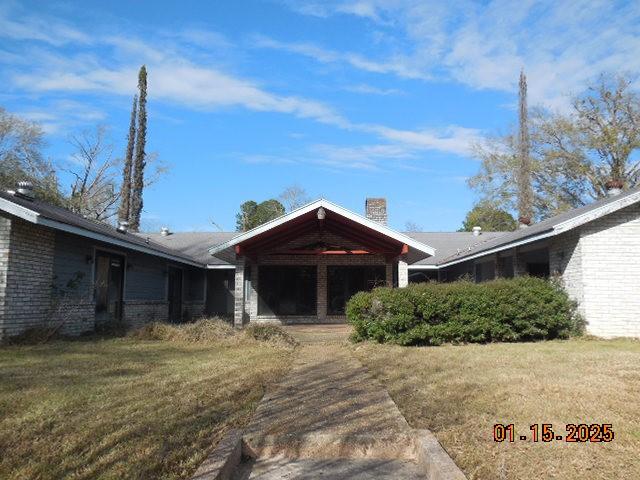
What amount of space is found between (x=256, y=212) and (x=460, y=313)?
43.3m

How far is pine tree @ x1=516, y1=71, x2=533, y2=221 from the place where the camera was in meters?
35.8

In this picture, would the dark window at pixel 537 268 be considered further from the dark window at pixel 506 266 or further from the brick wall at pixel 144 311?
the brick wall at pixel 144 311

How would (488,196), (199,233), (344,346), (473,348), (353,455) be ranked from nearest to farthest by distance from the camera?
(353,455) → (473,348) → (344,346) → (199,233) → (488,196)

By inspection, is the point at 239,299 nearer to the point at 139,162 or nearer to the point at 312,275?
the point at 312,275

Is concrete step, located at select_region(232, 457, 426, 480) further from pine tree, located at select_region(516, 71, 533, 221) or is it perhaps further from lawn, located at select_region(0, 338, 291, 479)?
pine tree, located at select_region(516, 71, 533, 221)

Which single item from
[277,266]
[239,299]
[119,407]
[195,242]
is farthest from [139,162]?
[119,407]

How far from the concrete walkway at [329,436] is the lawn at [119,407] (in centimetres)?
35

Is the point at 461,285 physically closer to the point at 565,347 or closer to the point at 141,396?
the point at 565,347

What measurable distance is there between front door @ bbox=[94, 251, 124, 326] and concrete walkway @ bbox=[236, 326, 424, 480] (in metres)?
9.66

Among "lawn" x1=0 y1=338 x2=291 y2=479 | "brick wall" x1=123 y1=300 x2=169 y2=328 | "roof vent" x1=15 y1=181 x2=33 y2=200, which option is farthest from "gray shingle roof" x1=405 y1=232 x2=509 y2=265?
"lawn" x1=0 y1=338 x2=291 y2=479

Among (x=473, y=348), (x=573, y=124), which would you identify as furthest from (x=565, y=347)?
→ (x=573, y=124)

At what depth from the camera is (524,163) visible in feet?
119

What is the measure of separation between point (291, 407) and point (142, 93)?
35299 millimetres

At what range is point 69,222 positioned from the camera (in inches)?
482
